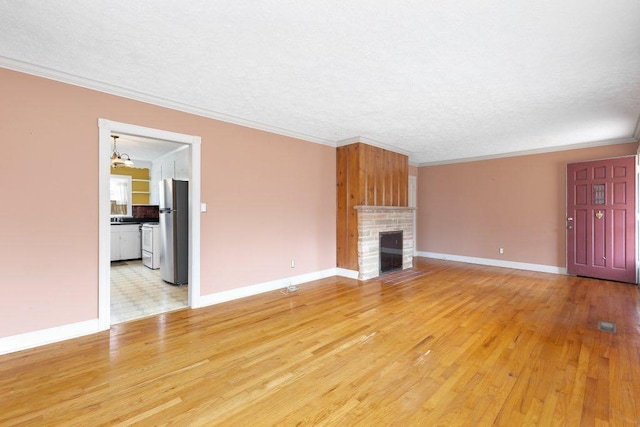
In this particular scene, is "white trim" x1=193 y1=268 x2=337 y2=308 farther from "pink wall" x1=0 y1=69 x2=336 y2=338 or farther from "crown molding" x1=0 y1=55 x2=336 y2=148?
"crown molding" x1=0 y1=55 x2=336 y2=148

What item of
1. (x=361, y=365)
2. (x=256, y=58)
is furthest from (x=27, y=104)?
(x=361, y=365)

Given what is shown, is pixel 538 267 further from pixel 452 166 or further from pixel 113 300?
pixel 113 300

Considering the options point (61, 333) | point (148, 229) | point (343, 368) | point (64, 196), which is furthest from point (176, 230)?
point (343, 368)

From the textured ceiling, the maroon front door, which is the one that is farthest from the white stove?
the maroon front door

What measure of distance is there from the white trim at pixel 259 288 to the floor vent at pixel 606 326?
3.56 metres

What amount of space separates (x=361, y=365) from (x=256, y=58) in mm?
2604

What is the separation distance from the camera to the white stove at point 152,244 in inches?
233

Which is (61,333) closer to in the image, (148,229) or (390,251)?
(148,229)

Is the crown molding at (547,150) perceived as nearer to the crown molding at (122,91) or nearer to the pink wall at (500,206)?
the pink wall at (500,206)

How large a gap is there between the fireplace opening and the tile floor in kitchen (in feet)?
11.0

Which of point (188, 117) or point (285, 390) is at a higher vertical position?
point (188, 117)

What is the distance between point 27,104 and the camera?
261 centimetres

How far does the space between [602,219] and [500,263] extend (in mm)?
1881

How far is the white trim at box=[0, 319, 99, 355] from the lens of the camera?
2547 mm
